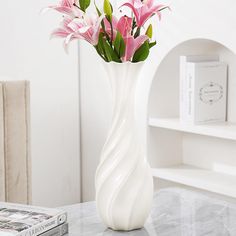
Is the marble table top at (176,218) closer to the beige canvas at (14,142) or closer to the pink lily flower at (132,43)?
the pink lily flower at (132,43)

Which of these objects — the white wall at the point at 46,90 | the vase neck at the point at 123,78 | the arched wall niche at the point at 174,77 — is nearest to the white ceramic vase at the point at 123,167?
the vase neck at the point at 123,78

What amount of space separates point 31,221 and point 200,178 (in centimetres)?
108

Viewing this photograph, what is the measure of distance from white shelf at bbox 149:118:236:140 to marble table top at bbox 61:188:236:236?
0.41 m

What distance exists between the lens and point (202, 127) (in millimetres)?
2268

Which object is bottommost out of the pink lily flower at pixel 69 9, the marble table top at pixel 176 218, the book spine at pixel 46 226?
the marble table top at pixel 176 218

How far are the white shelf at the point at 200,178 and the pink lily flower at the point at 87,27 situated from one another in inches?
38.5

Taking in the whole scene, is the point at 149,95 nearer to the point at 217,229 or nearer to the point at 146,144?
the point at 146,144

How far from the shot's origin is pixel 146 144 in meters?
2.52

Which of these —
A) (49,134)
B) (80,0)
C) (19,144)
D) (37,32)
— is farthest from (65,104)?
(80,0)

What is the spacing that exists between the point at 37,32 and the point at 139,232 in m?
1.36

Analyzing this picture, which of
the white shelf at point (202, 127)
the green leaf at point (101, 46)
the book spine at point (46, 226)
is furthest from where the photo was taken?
the white shelf at point (202, 127)

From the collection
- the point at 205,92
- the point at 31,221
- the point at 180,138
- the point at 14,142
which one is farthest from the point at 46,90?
the point at 31,221

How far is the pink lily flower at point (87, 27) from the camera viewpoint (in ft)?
4.59

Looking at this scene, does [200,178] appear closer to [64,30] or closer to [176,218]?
[176,218]
